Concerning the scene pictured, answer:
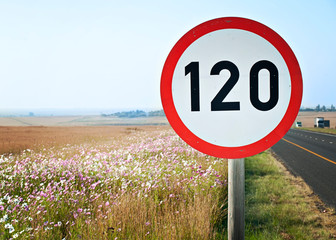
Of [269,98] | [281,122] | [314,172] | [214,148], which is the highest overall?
[269,98]

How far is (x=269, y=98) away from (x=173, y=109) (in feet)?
2.16

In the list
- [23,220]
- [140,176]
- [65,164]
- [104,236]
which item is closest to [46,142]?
[65,164]

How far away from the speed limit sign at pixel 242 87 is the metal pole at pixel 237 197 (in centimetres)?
9

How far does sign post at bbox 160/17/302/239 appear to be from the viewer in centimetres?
212

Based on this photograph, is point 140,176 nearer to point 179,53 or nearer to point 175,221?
point 175,221

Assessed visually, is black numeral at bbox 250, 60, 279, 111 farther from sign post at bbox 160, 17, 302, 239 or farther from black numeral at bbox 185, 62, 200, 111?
black numeral at bbox 185, 62, 200, 111

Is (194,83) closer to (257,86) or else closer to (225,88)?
(225,88)

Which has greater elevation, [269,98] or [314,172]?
[269,98]

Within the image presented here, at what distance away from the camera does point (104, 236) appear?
10.6 feet

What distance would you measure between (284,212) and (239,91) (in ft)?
13.5


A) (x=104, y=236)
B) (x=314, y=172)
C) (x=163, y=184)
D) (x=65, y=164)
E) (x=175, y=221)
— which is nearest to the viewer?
(x=104, y=236)

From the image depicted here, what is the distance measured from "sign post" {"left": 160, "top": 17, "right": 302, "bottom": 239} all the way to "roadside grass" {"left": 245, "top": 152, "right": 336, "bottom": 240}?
235 cm

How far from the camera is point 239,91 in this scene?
2119mm

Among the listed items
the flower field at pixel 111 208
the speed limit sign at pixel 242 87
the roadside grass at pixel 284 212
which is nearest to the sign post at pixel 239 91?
the speed limit sign at pixel 242 87
